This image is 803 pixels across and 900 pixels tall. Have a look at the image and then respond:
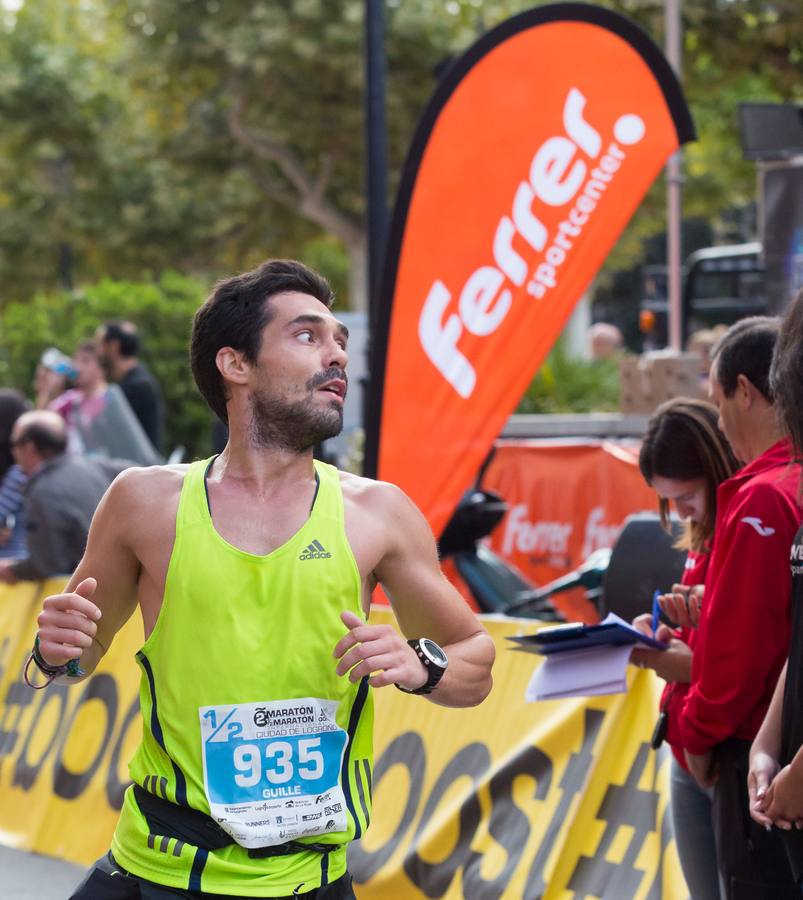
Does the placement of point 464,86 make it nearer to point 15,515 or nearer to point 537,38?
point 537,38

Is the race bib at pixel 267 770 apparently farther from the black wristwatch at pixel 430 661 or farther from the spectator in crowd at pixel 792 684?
the spectator in crowd at pixel 792 684

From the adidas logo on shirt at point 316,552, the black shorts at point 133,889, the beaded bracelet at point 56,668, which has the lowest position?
the black shorts at point 133,889

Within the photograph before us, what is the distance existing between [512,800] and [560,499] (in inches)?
218

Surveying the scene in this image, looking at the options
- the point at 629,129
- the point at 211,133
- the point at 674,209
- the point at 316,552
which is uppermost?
the point at 211,133

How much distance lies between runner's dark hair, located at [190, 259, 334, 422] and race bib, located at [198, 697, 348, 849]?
0.70 metres

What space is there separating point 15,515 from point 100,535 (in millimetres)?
5908

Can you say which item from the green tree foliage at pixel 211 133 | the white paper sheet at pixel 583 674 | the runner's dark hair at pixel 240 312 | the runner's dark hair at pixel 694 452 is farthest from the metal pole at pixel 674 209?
the runner's dark hair at pixel 240 312

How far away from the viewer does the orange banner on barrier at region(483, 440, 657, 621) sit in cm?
1019

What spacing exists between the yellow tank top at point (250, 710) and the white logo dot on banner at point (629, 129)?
4131 millimetres

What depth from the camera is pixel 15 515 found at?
29.0 feet

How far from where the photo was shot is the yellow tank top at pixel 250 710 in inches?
115

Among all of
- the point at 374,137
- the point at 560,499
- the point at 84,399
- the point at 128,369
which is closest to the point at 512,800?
the point at 374,137

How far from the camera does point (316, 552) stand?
2998 mm

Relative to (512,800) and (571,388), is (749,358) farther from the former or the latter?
(571,388)
